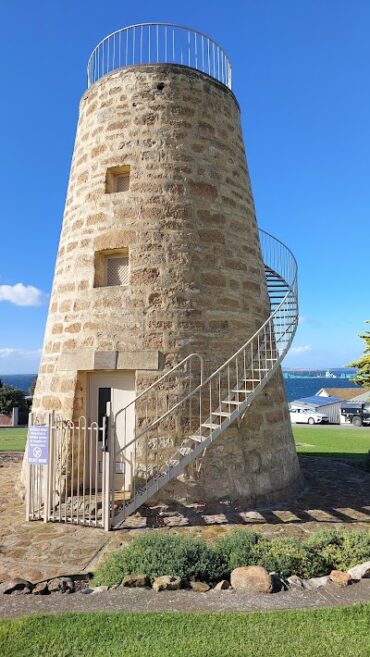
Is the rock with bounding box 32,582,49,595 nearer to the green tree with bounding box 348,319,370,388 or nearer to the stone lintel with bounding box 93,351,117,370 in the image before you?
the stone lintel with bounding box 93,351,117,370

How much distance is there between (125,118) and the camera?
10430 millimetres

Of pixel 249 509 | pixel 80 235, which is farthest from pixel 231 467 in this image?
pixel 80 235

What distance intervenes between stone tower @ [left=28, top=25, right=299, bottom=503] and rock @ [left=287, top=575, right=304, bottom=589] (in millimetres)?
3711

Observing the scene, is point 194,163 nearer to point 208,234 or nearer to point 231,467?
point 208,234

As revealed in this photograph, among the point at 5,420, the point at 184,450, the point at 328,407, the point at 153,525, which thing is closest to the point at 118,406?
the point at 184,450

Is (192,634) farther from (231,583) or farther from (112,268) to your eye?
(112,268)

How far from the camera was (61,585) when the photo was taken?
5.26m

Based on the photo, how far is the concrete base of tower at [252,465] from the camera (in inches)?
354

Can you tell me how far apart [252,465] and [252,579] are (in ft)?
14.8

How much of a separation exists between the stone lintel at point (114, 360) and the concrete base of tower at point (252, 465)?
2.04m

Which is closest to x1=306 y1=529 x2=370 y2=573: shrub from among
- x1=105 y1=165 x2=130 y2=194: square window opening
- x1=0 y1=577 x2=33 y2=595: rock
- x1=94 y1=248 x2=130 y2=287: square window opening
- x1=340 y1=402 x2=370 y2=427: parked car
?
x1=0 y1=577 x2=33 y2=595: rock

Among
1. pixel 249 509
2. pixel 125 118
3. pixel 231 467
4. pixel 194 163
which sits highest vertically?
pixel 125 118

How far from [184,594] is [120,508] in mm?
3867

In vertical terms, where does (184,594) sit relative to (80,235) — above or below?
below
